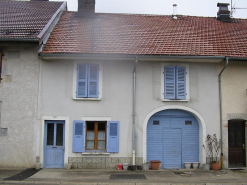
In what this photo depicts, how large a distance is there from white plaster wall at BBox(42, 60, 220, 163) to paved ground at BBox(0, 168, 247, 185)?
1.12m

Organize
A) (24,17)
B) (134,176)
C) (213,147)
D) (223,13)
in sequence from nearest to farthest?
(134,176)
(213,147)
(24,17)
(223,13)

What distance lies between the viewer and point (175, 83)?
41.7 ft

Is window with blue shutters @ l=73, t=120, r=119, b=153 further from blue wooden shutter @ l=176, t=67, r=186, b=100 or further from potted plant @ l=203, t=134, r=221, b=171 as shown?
potted plant @ l=203, t=134, r=221, b=171

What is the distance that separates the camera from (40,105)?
12297 mm

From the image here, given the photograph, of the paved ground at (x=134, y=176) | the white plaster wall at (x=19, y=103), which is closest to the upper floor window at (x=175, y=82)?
the paved ground at (x=134, y=176)

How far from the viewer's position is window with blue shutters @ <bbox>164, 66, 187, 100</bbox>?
41.5 feet

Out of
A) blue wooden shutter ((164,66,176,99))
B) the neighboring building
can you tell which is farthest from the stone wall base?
blue wooden shutter ((164,66,176,99))

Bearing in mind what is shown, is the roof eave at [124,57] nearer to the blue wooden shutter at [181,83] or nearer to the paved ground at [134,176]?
the blue wooden shutter at [181,83]

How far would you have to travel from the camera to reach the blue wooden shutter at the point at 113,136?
40.2 ft

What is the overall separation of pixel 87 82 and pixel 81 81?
25 cm

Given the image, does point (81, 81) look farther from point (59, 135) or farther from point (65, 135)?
point (59, 135)

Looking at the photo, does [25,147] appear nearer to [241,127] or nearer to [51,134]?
[51,134]

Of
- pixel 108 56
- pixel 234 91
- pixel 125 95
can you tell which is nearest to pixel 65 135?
pixel 125 95

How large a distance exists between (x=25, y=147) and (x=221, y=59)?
339 inches
